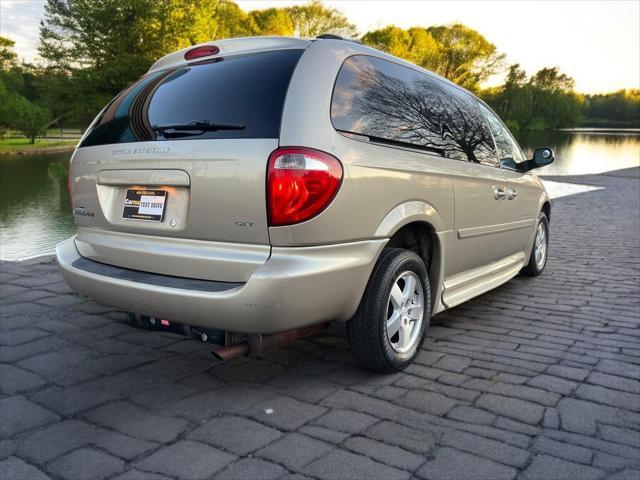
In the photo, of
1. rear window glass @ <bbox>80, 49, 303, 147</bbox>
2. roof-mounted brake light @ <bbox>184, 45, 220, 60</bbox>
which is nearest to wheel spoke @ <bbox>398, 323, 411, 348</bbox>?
rear window glass @ <bbox>80, 49, 303, 147</bbox>

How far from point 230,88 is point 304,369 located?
1.75m

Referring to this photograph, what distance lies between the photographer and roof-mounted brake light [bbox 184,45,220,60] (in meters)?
3.39

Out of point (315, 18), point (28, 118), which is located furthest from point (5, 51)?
point (315, 18)

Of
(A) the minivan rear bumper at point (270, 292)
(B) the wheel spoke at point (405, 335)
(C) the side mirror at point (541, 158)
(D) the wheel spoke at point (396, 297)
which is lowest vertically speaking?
(B) the wheel spoke at point (405, 335)

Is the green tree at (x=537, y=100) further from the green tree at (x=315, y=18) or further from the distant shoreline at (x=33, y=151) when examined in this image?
the distant shoreline at (x=33, y=151)

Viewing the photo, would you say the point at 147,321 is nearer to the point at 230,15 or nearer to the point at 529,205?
the point at 529,205

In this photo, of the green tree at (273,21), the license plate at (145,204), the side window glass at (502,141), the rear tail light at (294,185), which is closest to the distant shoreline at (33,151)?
the green tree at (273,21)

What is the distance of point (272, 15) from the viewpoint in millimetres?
58500

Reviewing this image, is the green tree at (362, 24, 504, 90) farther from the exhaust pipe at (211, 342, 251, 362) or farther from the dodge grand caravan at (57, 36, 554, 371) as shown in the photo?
the exhaust pipe at (211, 342, 251, 362)

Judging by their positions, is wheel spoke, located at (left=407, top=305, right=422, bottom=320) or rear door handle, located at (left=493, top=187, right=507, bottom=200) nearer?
wheel spoke, located at (left=407, top=305, right=422, bottom=320)

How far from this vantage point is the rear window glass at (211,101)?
287cm

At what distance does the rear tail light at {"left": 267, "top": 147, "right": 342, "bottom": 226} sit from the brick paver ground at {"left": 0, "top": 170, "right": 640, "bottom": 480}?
1.06 m

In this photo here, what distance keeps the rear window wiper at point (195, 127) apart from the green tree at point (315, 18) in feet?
203

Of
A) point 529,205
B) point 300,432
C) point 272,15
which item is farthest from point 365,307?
point 272,15
